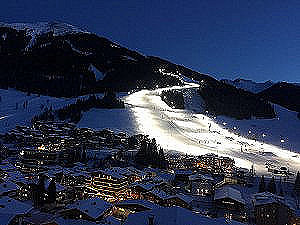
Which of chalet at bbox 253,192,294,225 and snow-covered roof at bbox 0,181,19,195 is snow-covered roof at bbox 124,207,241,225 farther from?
Answer: snow-covered roof at bbox 0,181,19,195

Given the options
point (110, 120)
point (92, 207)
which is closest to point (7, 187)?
point (92, 207)

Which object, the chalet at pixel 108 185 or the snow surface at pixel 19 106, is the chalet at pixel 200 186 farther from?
the snow surface at pixel 19 106

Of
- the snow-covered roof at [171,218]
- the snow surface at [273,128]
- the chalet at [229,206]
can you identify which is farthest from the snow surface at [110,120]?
the snow-covered roof at [171,218]

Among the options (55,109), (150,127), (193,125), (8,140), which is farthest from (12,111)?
(193,125)

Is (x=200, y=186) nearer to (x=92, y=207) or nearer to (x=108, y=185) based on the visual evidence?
(x=108, y=185)

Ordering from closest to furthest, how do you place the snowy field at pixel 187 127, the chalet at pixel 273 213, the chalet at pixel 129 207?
the chalet at pixel 129 207 < the chalet at pixel 273 213 < the snowy field at pixel 187 127

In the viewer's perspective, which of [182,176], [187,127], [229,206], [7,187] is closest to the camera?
[7,187]
